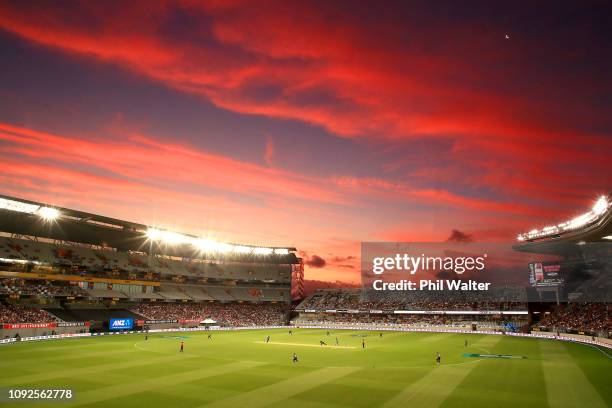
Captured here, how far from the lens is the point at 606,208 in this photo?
55.5m

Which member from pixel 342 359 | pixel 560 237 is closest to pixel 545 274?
pixel 560 237

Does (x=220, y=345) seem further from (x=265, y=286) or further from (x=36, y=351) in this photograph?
(x=265, y=286)

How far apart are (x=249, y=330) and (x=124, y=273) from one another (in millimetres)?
30051

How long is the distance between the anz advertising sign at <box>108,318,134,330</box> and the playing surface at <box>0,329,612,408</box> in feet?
61.5

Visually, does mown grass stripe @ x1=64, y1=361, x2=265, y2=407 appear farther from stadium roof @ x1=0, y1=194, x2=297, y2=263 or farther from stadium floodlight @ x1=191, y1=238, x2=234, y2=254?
stadium floodlight @ x1=191, y1=238, x2=234, y2=254

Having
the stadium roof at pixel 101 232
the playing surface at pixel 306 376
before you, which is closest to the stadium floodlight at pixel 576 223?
the playing surface at pixel 306 376

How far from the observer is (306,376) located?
37188 mm

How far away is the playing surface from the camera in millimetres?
28344

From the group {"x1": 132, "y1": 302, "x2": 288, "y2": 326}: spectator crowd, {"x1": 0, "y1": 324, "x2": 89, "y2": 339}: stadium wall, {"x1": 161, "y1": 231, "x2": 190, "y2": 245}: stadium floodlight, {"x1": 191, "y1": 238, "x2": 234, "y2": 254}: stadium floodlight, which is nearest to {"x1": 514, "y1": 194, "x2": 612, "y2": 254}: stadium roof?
{"x1": 132, "y1": 302, "x2": 288, "y2": 326}: spectator crowd

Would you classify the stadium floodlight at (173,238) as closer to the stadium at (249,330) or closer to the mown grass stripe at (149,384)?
the stadium at (249,330)

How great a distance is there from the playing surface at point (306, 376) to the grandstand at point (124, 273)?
24400 millimetres

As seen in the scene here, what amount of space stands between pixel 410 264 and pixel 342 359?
42802mm

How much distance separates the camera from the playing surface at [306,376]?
93.0 ft

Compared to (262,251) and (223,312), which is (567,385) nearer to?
(223,312)
